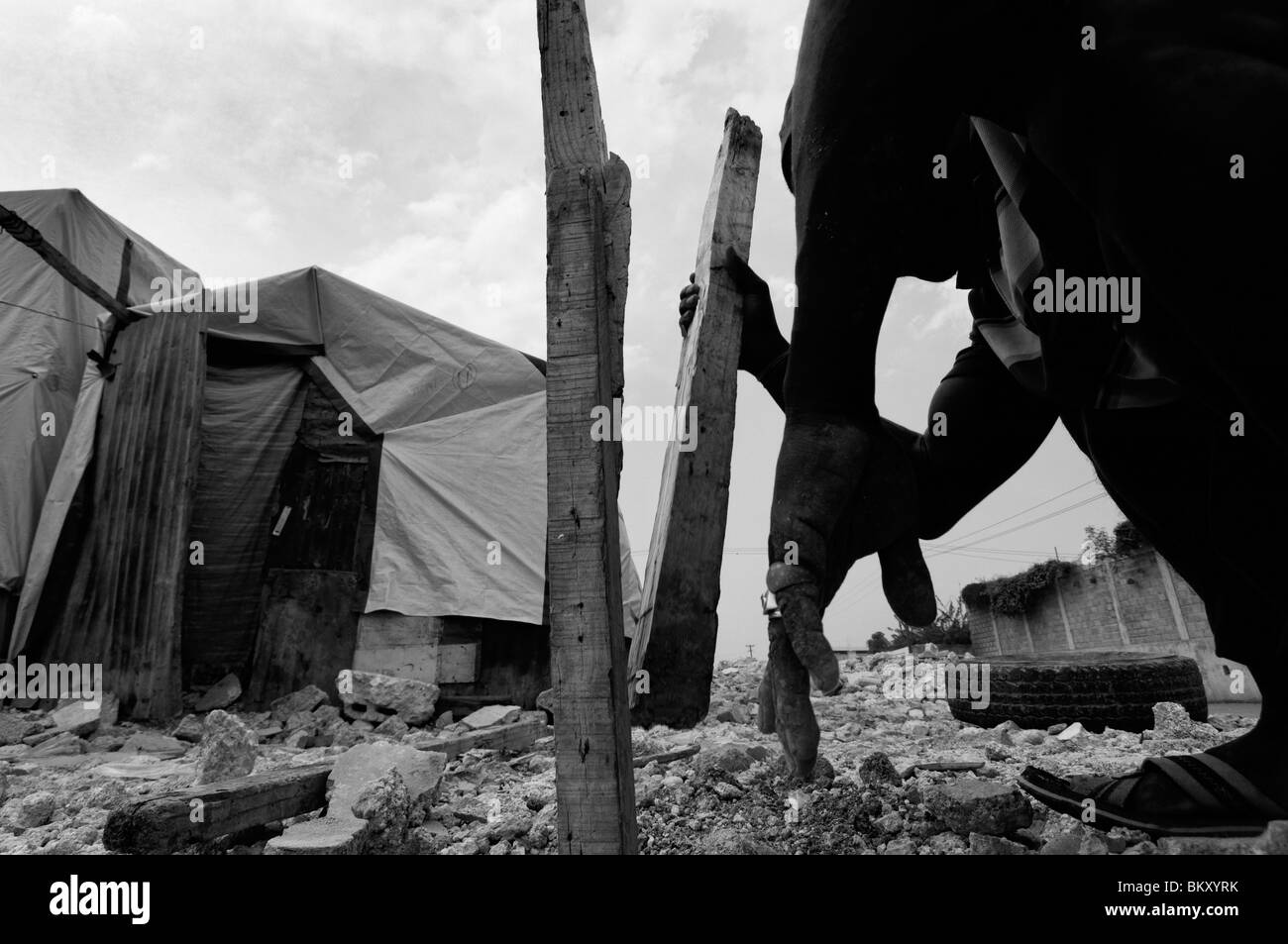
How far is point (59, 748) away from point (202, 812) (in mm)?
3520

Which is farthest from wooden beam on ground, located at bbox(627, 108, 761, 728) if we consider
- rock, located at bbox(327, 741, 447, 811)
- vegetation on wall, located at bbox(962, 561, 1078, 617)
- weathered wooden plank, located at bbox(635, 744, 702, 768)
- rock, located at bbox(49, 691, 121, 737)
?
vegetation on wall, located at bbox(962, 561, 1078, 617)

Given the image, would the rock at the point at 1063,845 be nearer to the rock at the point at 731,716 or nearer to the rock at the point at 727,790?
the rock at the point at 727,790

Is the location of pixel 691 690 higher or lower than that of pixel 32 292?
lower

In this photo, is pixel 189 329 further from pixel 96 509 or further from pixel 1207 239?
pixel 1207 239

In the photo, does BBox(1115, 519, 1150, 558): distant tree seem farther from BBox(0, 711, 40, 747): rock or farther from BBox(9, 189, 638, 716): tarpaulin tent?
BBox(0, 711, 40, 747): rock

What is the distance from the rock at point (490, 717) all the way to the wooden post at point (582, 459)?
4.24 meters

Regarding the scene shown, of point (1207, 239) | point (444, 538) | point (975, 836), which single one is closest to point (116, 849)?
point (975, 836)

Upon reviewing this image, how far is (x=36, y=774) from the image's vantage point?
3766 millimetres

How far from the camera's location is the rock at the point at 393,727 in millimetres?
5037

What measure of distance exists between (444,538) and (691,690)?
17.8 feet

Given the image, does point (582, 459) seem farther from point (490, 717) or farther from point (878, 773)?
point (490, 717)

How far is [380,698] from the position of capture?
18.0 ft

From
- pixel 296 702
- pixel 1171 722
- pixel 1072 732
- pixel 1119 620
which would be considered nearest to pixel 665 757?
pixel 1072 732

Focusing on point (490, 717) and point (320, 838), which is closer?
point (320, 838)
